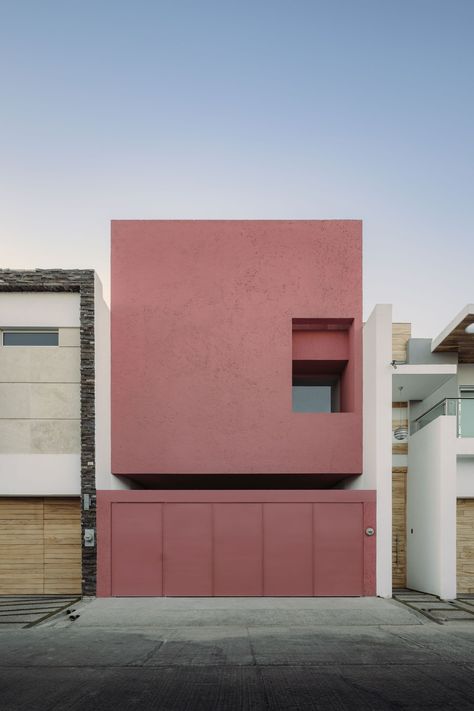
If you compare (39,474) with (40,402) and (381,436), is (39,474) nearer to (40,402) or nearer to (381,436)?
(40,402)

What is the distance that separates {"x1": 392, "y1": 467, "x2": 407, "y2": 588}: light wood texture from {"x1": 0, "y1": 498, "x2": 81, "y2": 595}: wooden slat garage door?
387 inches

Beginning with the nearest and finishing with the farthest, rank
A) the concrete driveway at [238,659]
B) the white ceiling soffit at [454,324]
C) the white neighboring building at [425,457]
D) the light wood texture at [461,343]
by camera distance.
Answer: the concrete driveway at [238,659]
the white ceiling soffit at [454,324]
the white neighboring building at [425,457]
the light wood texture at [461,343]

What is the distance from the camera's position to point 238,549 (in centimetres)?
1356

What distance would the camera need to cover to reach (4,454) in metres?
14.1

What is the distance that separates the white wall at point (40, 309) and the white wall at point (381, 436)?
855 cm

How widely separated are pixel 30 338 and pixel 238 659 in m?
10.4


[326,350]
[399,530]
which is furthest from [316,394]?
[399,530]

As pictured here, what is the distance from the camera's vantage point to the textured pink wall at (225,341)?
14.1m

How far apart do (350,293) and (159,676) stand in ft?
35.2

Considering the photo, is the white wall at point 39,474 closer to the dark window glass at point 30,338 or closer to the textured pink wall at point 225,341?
the textured pink wall at point 225,341

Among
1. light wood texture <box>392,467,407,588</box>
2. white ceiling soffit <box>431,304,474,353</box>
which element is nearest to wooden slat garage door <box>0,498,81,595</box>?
light wood texture <box>392,467,407,588</box>

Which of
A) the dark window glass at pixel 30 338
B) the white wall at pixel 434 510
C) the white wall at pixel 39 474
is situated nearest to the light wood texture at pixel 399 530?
the white wall at pixel 434 510

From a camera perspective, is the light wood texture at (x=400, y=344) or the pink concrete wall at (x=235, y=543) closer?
the pink concrete wall at (x=235, y=543)

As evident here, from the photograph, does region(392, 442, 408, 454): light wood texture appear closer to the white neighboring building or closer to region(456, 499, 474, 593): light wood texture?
the white neighboring building
